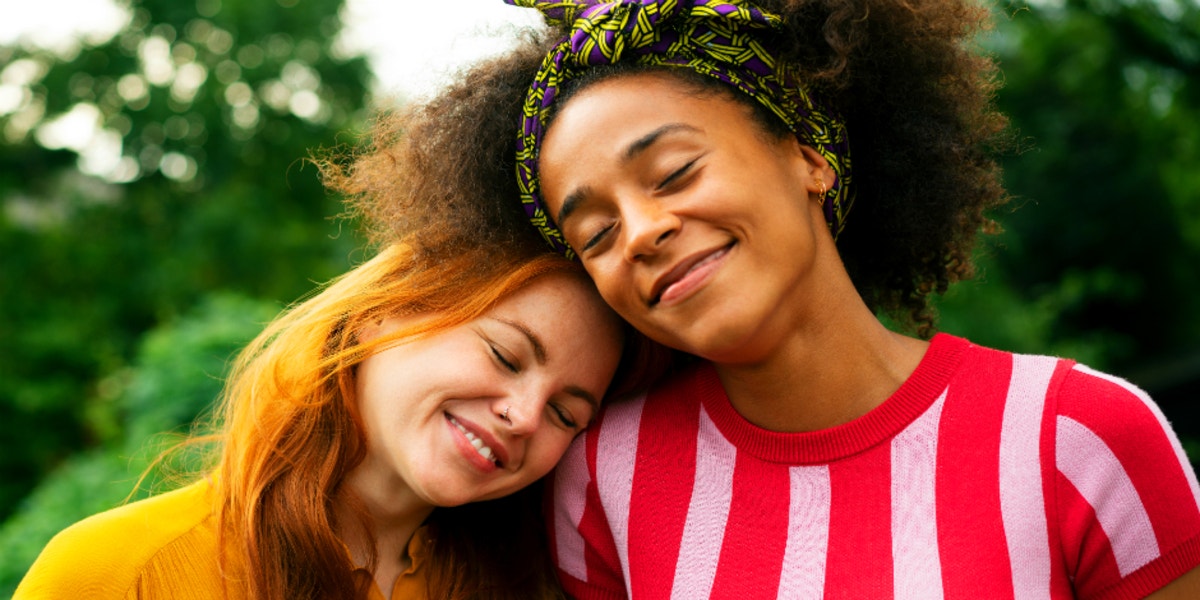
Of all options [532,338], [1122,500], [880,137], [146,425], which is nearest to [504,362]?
[532,338]

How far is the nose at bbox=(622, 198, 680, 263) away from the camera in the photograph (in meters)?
1.83

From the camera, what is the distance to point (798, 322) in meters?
1.96

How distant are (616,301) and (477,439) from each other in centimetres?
42

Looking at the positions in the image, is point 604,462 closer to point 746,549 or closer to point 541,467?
point 541,467

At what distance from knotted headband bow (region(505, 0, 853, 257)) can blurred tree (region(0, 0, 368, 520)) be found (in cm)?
662

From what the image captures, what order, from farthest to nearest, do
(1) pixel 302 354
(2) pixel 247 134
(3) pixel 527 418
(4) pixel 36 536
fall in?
(2) pixel 247 134 < (4) pixel 36 536 < (1) pixel 302 354 < (3) pixel 527 418

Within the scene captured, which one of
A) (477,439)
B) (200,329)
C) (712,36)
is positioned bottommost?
(200,329)

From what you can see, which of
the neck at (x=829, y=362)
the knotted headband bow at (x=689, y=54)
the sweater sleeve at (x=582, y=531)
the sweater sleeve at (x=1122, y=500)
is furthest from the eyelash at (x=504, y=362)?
the sweater sleeve at (x=1122, y=500)

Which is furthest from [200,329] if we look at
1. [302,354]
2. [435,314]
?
[435,314]

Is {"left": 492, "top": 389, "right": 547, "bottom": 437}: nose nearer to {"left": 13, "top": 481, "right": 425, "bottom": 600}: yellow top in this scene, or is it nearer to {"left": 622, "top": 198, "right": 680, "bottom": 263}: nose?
{"left": 622, "top": 198, "right": 680, "bottom": 263}: nose

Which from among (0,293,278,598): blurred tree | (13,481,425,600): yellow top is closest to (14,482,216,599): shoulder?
(13,481,425,600): yellow top

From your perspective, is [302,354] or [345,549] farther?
[302,354]

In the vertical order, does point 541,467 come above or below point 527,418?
below

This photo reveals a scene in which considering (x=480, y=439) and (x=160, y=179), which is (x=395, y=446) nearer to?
(x=480, y=439)
